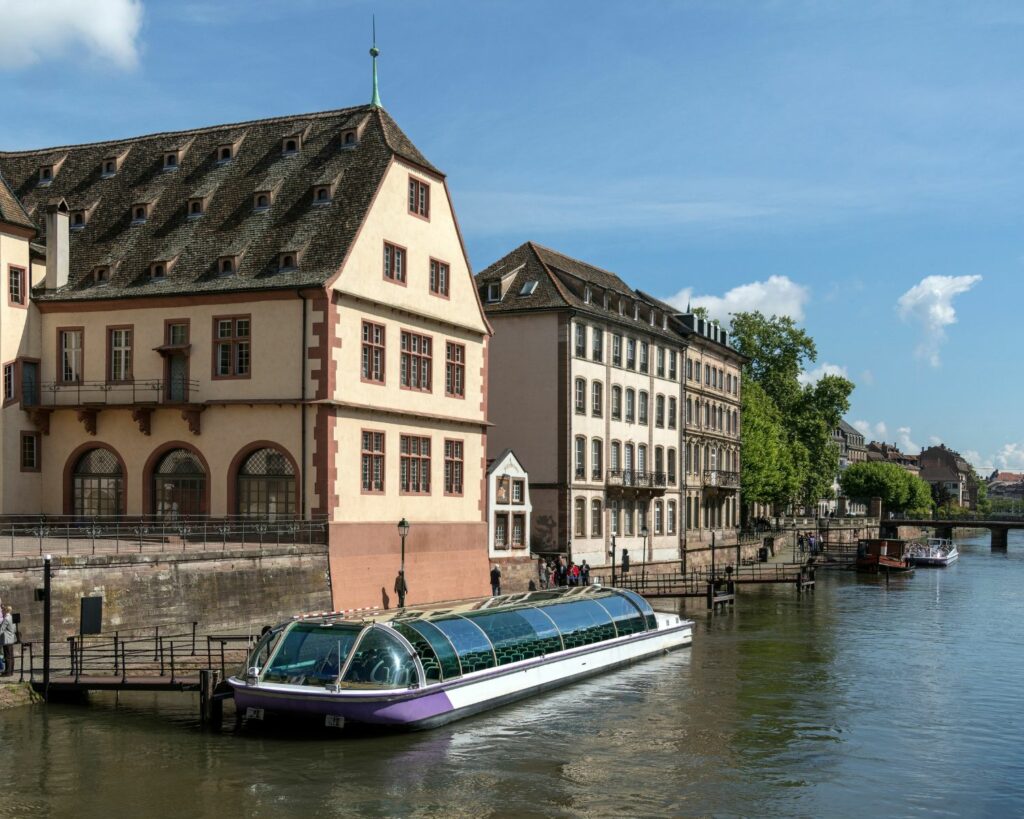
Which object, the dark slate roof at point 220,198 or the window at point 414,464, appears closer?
the dark slate roof at point 220,198

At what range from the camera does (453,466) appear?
46.9 metres

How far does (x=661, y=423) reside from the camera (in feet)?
243

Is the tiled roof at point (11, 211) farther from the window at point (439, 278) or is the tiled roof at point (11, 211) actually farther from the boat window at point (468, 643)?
the boat window at point (468, 643)

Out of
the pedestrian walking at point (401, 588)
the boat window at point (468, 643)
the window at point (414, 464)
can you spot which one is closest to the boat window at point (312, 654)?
the boat window at point (468, 643)

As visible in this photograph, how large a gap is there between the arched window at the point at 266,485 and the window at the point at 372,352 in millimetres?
3852

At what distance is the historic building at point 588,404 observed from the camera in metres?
61.8

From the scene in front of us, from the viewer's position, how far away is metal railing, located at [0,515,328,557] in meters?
35.4

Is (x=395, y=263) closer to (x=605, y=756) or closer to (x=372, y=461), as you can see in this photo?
(x=372, y=461)

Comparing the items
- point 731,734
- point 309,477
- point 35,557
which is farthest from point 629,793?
point 309,477

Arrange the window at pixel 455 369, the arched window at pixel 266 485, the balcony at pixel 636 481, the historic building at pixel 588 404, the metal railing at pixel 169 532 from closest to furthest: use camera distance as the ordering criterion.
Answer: the metal railing at pixel 169 532, the arched window at pixel 266 485, the window at pixel 455 369, the historic building at pixel 588 404, the balcony at pixel 636 481

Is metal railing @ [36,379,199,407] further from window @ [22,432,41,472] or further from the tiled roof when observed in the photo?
the tiled roof

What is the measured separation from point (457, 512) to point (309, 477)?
870 cm

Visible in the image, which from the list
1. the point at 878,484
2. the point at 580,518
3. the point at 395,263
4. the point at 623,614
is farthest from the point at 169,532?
the point at 878,484

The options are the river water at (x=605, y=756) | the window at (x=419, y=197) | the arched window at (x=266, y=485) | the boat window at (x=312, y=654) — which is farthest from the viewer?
the window at (x=419, y=197)
